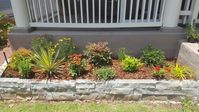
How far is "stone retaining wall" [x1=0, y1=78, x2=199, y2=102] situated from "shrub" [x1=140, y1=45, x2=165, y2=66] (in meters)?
0.60

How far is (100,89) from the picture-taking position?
354 cm

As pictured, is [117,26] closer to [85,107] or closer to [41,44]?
[41,44]

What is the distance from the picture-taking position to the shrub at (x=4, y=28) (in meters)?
5.09

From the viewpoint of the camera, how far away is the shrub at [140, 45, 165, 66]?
13.0 ft

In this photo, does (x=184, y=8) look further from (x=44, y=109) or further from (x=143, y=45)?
(x=44, y=109)

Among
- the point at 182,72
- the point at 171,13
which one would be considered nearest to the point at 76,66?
the point at 182,72

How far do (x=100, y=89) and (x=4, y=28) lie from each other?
3.28 meters

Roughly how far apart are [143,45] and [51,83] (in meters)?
1.97

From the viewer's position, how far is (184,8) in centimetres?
427

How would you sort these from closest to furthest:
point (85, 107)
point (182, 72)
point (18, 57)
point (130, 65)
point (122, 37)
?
point (85, 107) < point (182, 72) < point (130, 65) < point (18, 57) < point (122, 37)

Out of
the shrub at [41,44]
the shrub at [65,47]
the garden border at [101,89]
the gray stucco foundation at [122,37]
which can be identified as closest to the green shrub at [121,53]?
the gray stucco foundation at [122,37]

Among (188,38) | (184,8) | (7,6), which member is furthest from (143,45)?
(7,6)

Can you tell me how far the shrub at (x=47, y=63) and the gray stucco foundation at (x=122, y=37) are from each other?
56 cm

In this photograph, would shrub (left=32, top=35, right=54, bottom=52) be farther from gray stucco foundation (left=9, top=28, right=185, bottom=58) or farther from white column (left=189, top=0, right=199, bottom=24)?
Answer: white column (left=189, top=0, right=199, bottom=24)
